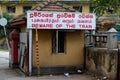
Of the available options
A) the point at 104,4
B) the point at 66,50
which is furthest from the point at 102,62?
the point at 104,4

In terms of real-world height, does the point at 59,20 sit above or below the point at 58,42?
above

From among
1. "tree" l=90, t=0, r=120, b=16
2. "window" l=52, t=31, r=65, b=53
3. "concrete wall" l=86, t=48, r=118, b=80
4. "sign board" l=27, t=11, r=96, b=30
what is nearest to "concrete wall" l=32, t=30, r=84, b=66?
"window" l=52, t=31, r=65, b=53

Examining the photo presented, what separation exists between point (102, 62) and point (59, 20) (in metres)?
2.54

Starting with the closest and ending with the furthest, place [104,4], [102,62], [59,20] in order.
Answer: [104,4], [102,62], [59,20]

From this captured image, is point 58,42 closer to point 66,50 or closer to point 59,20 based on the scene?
point 66,50

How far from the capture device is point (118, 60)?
504 inches

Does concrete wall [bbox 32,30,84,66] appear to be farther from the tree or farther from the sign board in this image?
the tree

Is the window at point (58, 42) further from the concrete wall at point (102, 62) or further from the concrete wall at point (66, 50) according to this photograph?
the concrete wall at point (102, 62)

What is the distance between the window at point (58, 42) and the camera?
15195 millimetres

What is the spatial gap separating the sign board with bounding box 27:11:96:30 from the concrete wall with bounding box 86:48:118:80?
1191 mm

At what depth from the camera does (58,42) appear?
15328mm

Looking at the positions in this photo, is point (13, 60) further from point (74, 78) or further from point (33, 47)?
point (74, 78)

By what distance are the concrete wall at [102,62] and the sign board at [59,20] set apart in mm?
1191

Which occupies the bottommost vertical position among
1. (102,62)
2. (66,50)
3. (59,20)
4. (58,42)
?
(102,62)
